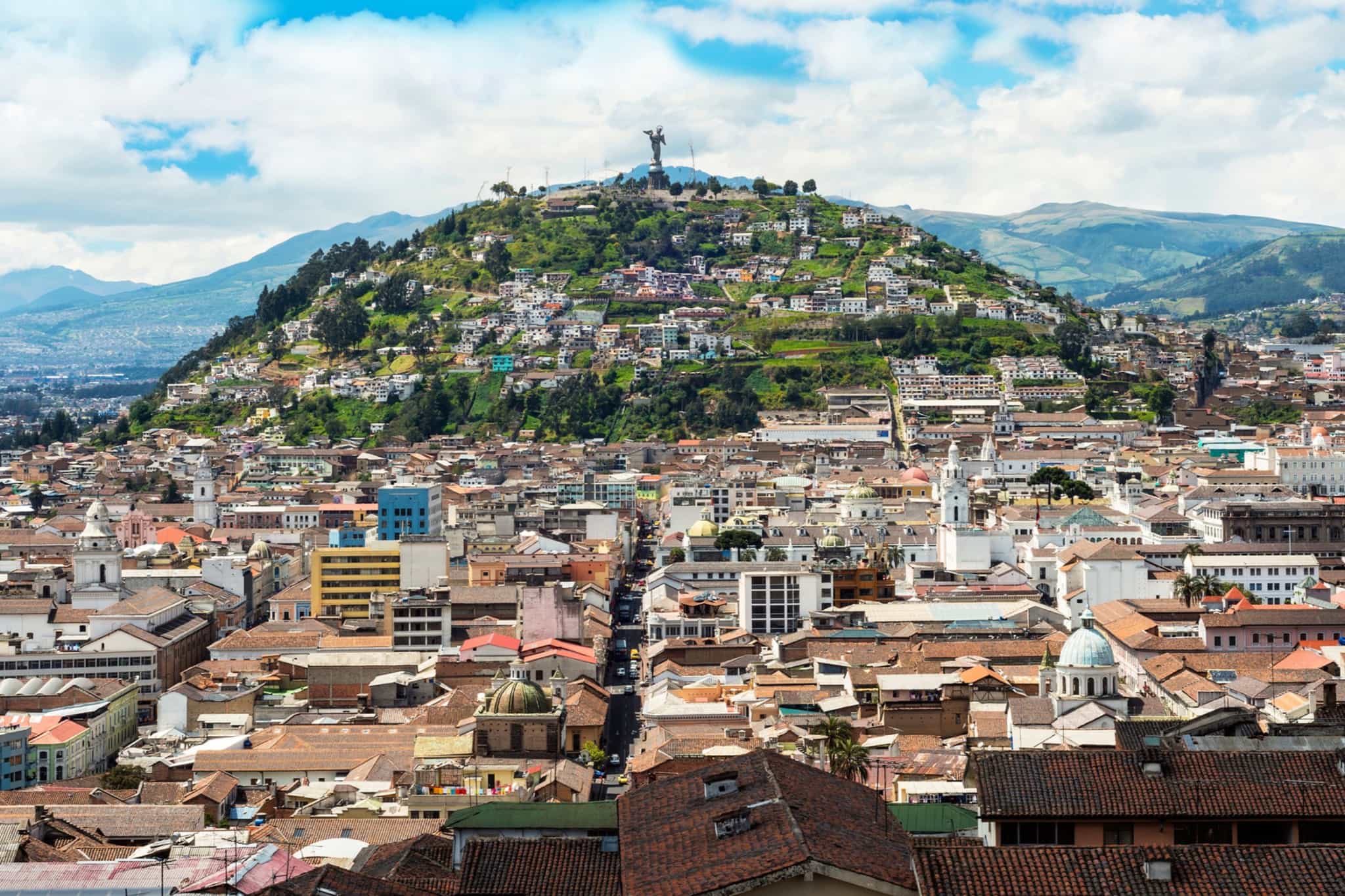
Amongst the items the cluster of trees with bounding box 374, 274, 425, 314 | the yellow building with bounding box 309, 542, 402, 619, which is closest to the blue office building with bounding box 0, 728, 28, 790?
the yellow building with bounding box 309, 542, 402, 619

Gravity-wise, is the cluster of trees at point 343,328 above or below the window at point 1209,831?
above

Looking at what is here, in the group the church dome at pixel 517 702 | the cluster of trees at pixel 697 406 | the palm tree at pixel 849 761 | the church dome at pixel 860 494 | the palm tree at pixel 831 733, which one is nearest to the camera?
the palm tree at pixel 849 761

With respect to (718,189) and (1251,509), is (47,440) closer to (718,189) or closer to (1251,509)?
(718,189)

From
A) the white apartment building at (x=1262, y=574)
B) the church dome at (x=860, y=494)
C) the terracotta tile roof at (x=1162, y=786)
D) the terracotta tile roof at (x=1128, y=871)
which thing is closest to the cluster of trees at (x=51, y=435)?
the church dome at (x=860, y=494)

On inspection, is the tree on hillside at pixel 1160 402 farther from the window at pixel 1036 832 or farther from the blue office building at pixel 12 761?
the window at pixel 1036 832

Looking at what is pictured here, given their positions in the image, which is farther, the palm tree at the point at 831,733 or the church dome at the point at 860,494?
the church dome at the point at 860,494
